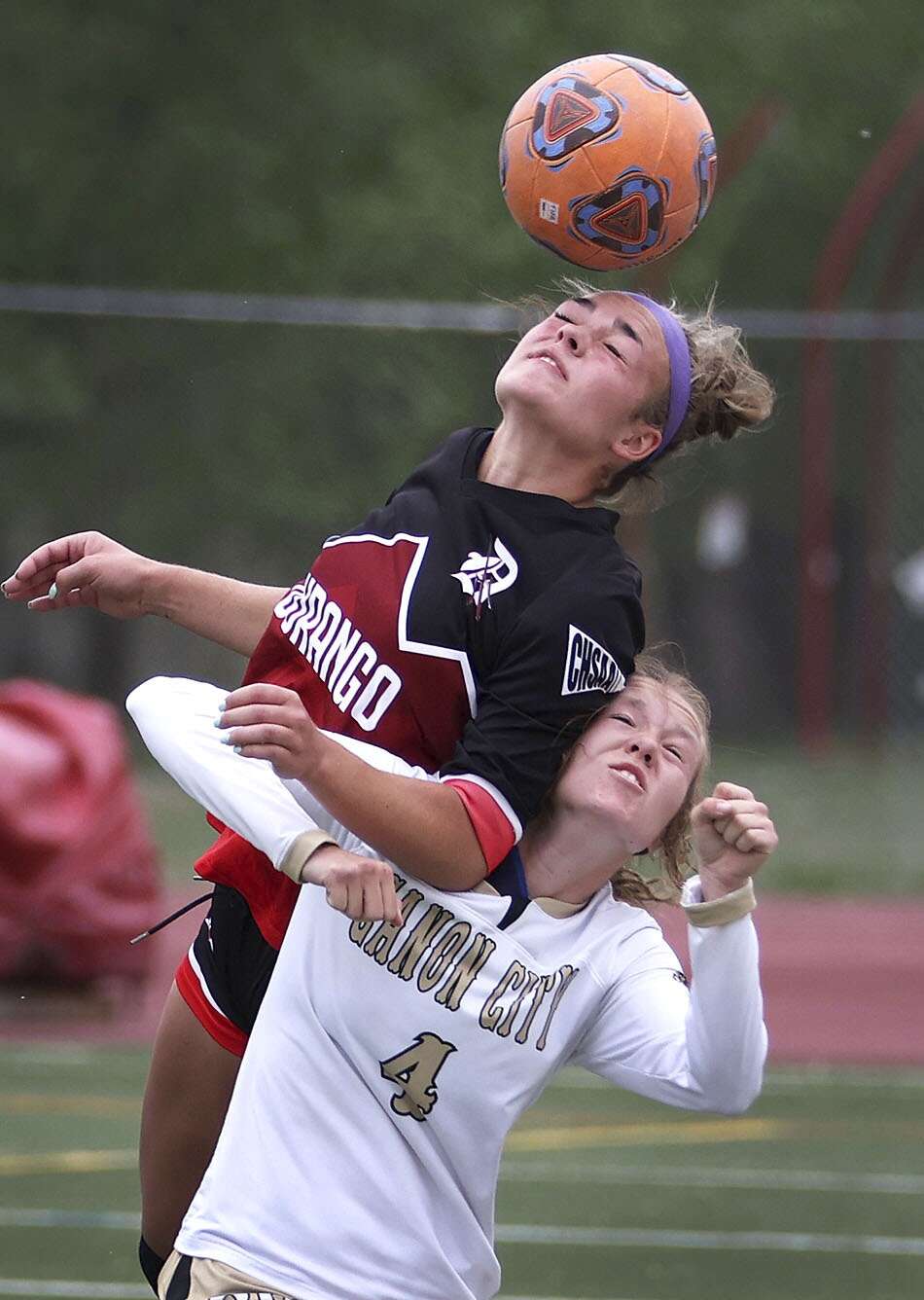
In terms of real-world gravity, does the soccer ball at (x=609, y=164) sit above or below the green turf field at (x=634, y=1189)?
above

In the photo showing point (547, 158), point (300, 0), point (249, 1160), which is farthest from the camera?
point (300, 0)

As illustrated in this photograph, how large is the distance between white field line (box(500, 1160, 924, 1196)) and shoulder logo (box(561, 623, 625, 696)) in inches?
148

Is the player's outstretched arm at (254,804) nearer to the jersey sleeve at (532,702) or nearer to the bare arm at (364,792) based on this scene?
the bare arm at (364,792)

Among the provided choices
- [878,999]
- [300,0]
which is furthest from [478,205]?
[878,999]

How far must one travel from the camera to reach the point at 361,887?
287 centimetres

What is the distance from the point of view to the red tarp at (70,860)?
28.6ft

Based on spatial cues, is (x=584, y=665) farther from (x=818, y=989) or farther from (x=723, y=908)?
(x=818, y=989)

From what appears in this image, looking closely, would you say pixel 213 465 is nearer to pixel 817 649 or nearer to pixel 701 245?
pixel 817 649

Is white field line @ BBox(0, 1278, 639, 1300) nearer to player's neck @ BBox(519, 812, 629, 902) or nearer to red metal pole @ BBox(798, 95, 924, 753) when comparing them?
player's neck @ BBox(519, 812, 629, 902)

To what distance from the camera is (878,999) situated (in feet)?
32.0

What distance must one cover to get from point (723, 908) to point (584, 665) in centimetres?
37

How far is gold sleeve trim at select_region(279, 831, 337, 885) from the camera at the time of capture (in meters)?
2.94

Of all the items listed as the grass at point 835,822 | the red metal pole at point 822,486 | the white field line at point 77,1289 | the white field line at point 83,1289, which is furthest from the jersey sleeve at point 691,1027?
the red metal pole at point 822,486

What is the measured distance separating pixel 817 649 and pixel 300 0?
9.31m
